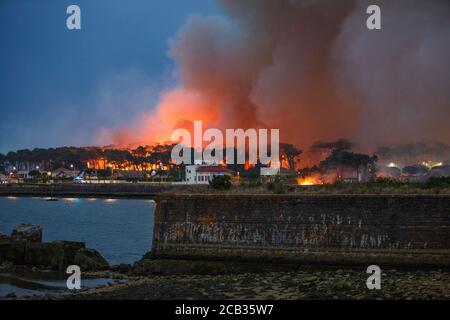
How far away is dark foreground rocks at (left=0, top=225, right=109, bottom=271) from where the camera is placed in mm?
25359

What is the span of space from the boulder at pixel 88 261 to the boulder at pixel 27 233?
10.8 feet

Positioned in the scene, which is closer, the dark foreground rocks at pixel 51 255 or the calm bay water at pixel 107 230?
the dark foreground rocks at pixel 51 255

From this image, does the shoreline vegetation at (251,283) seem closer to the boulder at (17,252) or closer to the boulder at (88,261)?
the boulder at (88,261)

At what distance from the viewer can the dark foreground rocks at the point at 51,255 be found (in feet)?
83.2

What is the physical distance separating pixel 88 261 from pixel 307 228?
797 centimetres

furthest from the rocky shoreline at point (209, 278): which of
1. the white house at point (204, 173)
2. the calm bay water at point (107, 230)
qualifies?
the white house at point (204, 173)

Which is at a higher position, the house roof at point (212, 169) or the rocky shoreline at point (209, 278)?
the house roof at point (212, 169)

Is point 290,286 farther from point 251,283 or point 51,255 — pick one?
point 51,255

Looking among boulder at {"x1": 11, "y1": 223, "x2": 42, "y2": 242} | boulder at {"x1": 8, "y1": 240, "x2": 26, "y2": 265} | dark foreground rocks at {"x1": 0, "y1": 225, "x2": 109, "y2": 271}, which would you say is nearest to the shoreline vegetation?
dark foreground rocks at {"x1": 0, "y1": 225, "x2": 109, "y2": 271}

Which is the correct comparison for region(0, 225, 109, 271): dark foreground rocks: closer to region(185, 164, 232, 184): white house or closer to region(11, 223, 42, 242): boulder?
region(11, 223, 42, 242): boulder

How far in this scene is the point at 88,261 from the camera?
25234 millimetres
